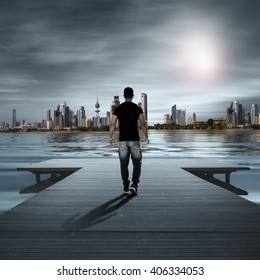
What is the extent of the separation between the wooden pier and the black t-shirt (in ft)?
4.56

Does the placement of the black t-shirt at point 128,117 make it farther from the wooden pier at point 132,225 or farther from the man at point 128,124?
the wooden pier at point 132,225

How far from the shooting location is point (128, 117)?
25.5 feet

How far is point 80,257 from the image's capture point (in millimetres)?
4547

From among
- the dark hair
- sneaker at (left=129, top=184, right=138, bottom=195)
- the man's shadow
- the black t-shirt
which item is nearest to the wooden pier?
the man's shadow

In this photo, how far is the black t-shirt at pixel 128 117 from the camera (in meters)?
7.77

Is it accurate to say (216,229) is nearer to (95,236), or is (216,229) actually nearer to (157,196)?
(95,236)

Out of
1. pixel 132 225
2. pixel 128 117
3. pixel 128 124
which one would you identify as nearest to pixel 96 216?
pixel 132 225

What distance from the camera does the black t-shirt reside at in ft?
25.5

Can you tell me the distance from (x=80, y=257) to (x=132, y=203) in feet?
11.5

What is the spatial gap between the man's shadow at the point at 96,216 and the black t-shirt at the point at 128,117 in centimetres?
135

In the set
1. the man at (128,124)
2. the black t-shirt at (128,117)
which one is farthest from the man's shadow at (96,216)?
the black t-shirt at (128,117)

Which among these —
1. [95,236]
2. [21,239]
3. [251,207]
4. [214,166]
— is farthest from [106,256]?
[214,166]
